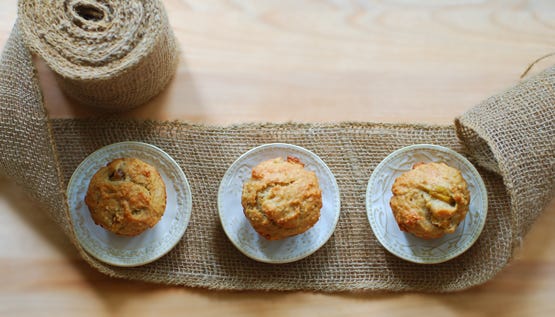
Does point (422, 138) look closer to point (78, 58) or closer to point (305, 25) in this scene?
point (305, 25)

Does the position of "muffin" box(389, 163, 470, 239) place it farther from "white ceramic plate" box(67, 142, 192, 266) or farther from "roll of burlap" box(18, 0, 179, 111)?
"roll of burlap" box(18, 0, 179, 111)

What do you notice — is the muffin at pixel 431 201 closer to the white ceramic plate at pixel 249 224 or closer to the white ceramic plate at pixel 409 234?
the white ceramic plate at pixel 409 234

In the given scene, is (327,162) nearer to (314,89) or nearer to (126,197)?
(314,89)

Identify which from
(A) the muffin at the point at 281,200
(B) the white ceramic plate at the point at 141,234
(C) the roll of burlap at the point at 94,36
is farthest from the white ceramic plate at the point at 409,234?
(C) the roll of burlap at the point at 94,36

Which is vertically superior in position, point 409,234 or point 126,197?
point 126,197

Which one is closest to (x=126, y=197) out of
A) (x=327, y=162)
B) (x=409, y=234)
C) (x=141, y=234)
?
(x=141, y=234)
